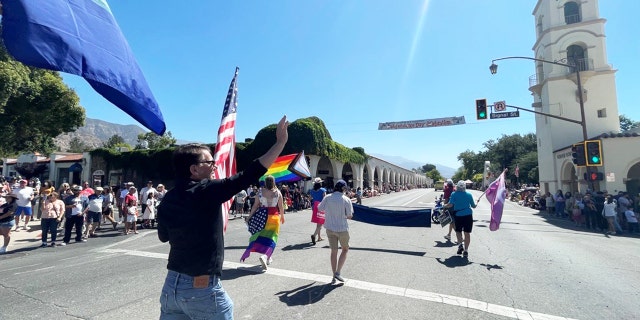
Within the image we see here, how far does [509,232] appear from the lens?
12016mm

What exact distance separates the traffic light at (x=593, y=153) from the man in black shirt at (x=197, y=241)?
16.1m

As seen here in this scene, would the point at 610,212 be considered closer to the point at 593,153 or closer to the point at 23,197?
the point at 593,153

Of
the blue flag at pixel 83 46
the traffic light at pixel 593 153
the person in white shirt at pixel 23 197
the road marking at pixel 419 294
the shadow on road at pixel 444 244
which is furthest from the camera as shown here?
the traffic light at pixel 593 153

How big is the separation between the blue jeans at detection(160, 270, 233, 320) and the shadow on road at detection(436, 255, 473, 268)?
5875mm

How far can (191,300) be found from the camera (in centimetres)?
199

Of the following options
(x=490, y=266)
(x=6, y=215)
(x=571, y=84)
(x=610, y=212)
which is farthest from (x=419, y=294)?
(x=571, y=84)

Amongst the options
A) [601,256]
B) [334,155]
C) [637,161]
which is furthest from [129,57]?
[334,155]

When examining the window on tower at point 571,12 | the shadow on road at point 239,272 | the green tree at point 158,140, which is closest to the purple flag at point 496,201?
the shadow on road at point 239,272

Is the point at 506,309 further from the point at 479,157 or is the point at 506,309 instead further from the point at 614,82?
the point at 479,157

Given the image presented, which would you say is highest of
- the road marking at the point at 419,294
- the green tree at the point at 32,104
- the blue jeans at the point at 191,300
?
the green tree at the point at 32,104

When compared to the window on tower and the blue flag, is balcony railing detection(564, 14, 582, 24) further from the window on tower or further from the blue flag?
the blue flag

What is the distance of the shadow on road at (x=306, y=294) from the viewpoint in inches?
183

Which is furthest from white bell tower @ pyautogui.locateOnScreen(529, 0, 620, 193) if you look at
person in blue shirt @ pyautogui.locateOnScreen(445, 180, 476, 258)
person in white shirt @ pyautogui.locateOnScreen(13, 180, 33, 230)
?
person in white shirt @ pyautogui.locateOnScreen(13, 180, 33, 230)

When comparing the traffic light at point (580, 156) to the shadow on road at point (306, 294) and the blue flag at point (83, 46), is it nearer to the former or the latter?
the shadow on road at point (306, 294)
